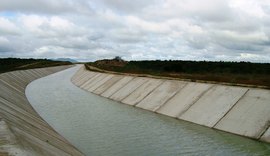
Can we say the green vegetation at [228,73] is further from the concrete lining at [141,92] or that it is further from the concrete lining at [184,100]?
the concrete lining at [141,92]

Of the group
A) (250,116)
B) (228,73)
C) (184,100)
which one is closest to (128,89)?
(228,73)

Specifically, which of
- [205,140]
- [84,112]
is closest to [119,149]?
[205,140]

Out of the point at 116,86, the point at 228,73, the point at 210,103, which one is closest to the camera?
the point at 210,103

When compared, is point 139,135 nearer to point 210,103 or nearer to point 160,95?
point 210,103

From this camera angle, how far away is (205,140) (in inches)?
720

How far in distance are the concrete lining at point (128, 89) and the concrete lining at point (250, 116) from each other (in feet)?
50.6

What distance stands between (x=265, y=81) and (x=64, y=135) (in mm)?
13289

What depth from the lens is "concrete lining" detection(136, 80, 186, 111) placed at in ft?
94.4

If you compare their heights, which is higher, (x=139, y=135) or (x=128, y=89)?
(x=128, y=89)

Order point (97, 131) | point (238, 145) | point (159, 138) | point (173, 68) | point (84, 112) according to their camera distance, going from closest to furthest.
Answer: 1. point (238, 145)
2. point (159, 138)
3. point (97, 131)
4. point (84, 112)
5. point (173, 68)

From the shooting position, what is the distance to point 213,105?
76.2ft

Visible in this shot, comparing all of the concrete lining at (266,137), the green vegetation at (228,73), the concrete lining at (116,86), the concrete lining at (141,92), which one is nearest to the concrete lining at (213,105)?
the green vegetation at (228,73)

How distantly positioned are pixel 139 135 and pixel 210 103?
6551 mm

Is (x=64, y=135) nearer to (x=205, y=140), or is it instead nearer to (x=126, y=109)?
(x=205, y=140)
